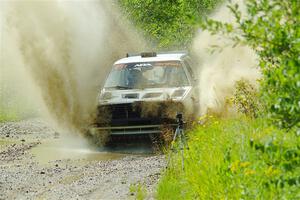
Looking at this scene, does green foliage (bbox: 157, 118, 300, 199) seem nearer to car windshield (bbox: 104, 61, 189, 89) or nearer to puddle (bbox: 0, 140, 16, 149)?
car windshield (bbox: 104, 61, 189, 89)

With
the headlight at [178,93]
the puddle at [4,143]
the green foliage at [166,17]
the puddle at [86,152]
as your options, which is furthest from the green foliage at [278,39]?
the green foliage at [166,17]

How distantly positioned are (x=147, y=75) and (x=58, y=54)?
3.05 m

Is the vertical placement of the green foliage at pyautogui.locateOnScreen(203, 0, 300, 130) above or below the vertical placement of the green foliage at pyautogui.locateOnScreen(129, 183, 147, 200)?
above

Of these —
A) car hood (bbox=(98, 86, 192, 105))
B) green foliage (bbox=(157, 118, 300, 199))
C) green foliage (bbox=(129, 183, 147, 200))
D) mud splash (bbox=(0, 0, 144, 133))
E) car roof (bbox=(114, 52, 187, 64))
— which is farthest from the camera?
mud splash (bbox=(0, 0, 144, 133))

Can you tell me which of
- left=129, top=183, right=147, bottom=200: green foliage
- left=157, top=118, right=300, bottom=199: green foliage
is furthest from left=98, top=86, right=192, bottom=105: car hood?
left=129, top=183, right=147, bottom=200: green foliage

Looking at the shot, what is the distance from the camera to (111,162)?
11914 millimetres

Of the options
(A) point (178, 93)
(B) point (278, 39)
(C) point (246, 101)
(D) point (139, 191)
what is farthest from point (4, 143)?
(B) point (278, 39)

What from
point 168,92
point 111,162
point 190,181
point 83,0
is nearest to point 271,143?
point 190,181

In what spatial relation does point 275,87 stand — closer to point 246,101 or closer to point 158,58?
point 246,101

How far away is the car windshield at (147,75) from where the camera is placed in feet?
46.3

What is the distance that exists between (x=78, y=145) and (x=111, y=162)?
3.08 metres

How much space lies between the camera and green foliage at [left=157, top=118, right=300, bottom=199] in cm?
413

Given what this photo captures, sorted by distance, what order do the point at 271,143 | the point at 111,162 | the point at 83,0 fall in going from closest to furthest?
the point at 271,143 < the point at 111,162 < the point at 83,0

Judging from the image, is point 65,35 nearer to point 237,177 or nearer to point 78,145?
point 78,145
